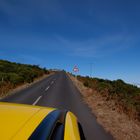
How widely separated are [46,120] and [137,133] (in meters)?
5.77

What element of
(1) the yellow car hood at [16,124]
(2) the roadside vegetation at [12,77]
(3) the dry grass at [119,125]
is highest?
(2) the roadside vegetation at [12,77]

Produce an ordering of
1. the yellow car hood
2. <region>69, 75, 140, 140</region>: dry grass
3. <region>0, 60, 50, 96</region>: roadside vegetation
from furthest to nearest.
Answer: <region>0, 60, 50, 96</region>: roadside vegetation → <region>69, 75, 140, 140</region>: dry grass → the yellow car hood

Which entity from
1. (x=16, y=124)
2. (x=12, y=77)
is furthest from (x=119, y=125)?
(x=12, y=77)

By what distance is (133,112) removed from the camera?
980 centimetres

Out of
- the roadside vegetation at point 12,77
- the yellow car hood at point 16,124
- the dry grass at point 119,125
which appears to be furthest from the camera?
the roadside vegetation at point 12,77

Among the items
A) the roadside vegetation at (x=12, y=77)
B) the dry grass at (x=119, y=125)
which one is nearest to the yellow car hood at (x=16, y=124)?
the dry grass at (x=119, y=125)

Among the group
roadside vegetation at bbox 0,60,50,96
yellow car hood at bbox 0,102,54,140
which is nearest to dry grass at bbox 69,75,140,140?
yellow car hood at bbox 0,102,54,140

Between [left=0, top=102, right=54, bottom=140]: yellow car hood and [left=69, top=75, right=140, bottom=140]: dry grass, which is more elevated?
[left=0, top=102, right=54, bottom=140]: yellow car hood

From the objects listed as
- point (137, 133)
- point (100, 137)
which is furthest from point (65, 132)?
point (137, 133)

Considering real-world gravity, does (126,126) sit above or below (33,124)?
below

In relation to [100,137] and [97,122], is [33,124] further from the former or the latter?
[97,122]

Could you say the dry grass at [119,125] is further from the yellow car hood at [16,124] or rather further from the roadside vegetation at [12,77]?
the roadside vegetation at [12,77]

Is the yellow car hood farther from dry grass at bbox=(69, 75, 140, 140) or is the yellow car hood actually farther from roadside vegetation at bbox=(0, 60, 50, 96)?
roadside vegetation at bbox=(0, 60, 50, 96)

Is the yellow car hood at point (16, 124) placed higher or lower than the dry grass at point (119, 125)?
higher
